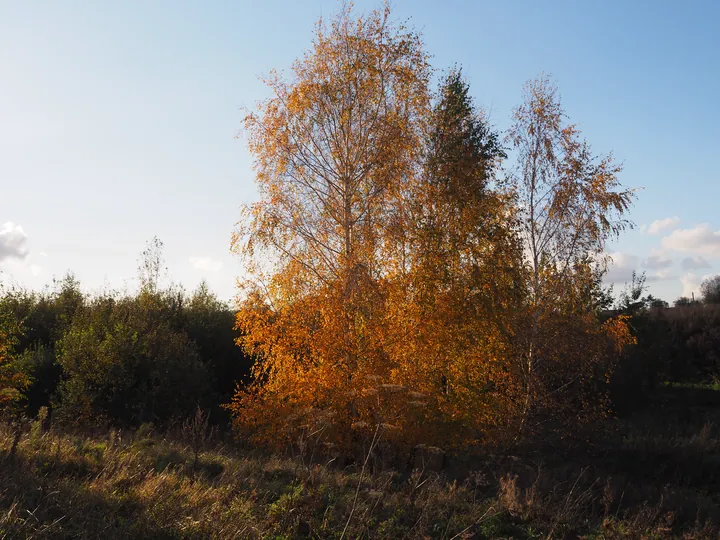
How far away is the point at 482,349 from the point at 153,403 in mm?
10141

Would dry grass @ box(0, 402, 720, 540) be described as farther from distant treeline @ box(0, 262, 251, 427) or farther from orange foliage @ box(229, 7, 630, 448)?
distant treeline @ box(0, 262, 251, 427)

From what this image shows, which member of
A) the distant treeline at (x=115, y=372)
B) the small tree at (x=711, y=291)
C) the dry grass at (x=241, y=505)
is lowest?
the dry grass at (x=241, y=505)

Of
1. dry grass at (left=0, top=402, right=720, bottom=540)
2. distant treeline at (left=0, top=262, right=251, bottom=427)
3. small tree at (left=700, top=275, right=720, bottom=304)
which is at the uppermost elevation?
small tree at (left=700, top=275, right=720, bottom=304)

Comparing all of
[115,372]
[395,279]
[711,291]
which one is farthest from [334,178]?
[711,291]

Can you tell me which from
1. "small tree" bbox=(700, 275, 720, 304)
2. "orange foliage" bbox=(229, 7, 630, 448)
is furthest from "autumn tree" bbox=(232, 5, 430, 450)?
"small tree" bbox=(700, 275, 720, 304)

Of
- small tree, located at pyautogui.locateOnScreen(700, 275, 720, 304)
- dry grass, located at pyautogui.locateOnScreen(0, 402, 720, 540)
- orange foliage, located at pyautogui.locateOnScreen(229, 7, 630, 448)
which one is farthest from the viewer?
small tree, located at pyautogui.locateOnScreen(700, 275, 720, 304)

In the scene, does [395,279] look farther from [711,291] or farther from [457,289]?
[711,291]

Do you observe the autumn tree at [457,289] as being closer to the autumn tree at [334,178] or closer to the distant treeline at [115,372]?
the autumn tree at [334,178]

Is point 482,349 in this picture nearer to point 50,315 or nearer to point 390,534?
point 390,534

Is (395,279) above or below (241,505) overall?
above

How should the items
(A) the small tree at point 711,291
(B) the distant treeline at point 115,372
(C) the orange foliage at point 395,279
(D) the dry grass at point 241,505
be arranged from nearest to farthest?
1. (D) the dry grass at point 241,505
2. (C) the orange foliage at point 395,279
3. (B) the distant treeline at point 115,372
4. (A) the small tree at point 711,291

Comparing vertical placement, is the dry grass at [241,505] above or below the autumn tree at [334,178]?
below

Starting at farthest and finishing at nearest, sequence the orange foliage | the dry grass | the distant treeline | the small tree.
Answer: the small tree < the distant treeline < the orange foliage < the dry grass

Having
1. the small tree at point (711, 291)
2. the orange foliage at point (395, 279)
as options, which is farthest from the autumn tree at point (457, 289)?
the small tree at point (711, 291)
